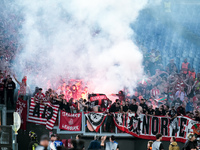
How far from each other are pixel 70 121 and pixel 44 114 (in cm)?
126

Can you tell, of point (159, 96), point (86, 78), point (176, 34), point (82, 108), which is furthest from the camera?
point (176, 34)

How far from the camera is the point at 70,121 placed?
2091 cm

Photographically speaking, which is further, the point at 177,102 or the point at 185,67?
the point at 185,67

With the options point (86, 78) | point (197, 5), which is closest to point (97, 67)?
point (86, 78)

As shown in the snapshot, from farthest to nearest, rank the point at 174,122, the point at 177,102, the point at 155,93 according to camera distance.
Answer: the point at 155,93
the point at 177,102
the point at 174,122

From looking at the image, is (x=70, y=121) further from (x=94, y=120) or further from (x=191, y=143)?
(x=191, y=143)

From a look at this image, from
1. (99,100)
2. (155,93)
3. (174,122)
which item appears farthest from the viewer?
(155,93)

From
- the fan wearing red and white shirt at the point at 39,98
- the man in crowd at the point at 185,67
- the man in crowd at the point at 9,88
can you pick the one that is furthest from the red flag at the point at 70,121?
the man in crowd at the point at 185,67

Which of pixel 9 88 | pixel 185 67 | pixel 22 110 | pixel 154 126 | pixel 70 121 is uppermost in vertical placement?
pixel 185 67

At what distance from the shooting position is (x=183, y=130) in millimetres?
19984

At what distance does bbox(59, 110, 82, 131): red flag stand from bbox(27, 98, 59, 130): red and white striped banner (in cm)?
39

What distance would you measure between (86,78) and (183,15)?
9363 mm

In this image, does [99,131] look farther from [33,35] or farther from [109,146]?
[33,35]

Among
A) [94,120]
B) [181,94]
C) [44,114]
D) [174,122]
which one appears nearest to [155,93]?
[181,94]
